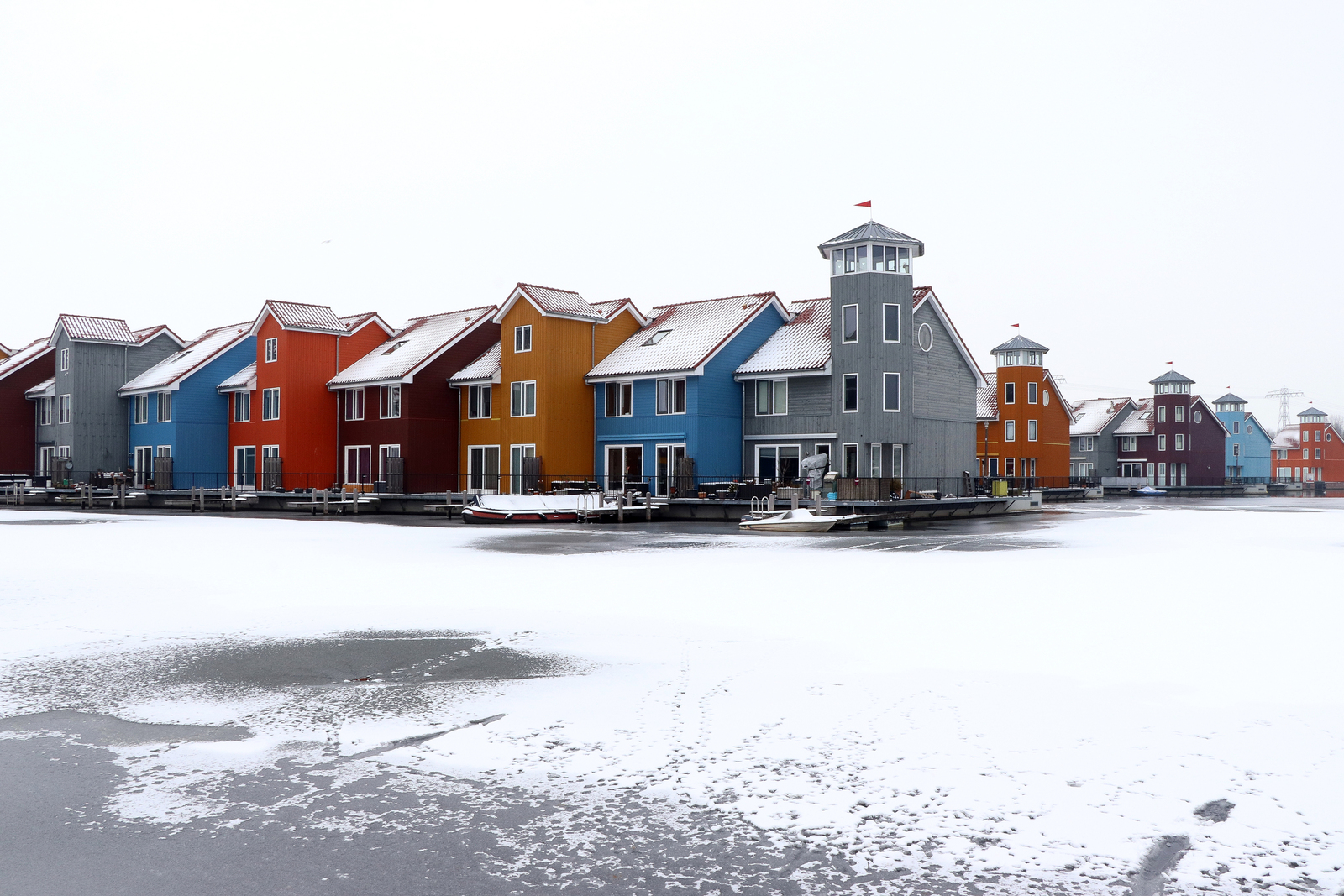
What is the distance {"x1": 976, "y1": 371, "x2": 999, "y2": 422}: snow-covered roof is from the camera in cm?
7256

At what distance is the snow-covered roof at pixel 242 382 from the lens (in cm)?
5828

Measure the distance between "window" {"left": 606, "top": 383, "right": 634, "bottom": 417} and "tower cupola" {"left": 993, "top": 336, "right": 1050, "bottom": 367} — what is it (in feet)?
122

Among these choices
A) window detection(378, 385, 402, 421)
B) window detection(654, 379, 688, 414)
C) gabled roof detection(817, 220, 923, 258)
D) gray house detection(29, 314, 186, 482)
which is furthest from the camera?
gray house detection(29, 314, 186, 482)

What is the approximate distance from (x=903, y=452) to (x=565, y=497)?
13782 mm

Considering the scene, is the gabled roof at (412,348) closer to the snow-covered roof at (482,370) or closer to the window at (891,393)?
the snow-covered roof at (482,370)

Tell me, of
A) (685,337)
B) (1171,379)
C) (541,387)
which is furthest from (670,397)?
(1171,379)

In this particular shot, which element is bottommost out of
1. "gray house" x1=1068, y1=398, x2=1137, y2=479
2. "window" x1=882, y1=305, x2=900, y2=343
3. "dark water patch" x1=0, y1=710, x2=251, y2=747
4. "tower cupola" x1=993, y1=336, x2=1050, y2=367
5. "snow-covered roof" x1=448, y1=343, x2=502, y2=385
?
"dark water patch" x1=0, y1=710, x2=251, y2=747

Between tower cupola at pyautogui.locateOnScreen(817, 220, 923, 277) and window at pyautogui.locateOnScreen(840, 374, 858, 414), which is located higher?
tower cupola at pyautogui.locateOnScreen(817, 220, 923, 277)

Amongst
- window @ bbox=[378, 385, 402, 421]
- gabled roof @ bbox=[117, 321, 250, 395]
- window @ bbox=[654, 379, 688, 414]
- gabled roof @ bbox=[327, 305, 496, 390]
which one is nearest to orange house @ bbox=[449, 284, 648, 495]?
gabled roof @ bbox=[327, 305, 496, 390]

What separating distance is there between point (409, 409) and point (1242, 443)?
91.7 m

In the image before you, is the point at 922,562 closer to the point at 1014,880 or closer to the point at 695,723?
the point at 695,723

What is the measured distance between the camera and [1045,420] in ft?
252

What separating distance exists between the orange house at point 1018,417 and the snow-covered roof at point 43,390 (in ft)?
193

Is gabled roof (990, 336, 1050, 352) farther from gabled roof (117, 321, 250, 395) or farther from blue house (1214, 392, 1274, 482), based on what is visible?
gabled roof (117, 321, 250, 395)
